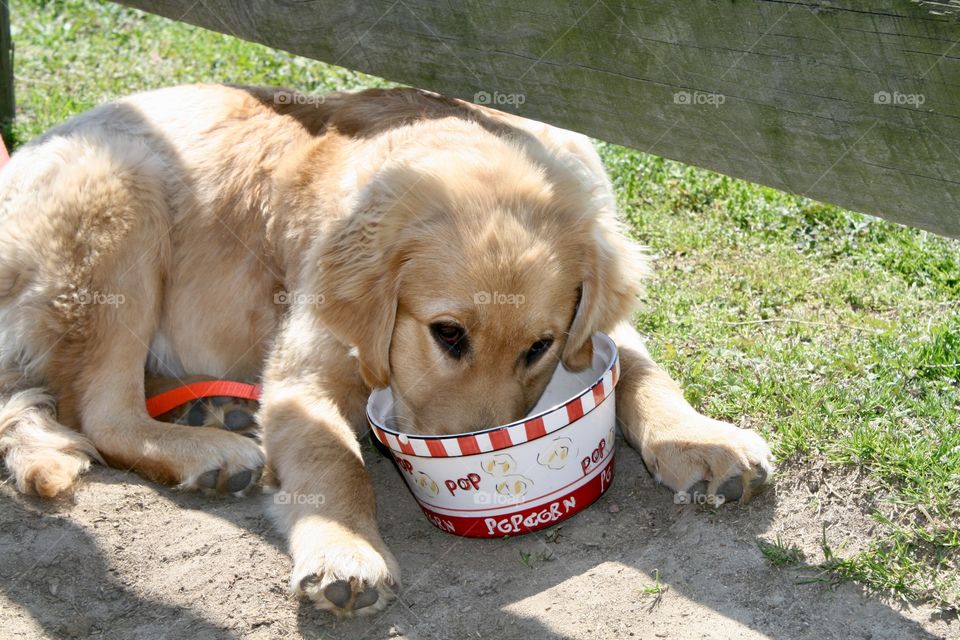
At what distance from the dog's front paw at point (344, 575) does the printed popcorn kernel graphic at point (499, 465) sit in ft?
1.55

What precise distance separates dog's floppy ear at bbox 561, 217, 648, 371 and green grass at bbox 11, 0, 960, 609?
55cm

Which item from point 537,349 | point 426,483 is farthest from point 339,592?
point 537,349

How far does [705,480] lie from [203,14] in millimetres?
2786

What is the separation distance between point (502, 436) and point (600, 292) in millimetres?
819

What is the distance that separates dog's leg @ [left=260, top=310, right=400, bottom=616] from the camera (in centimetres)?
329

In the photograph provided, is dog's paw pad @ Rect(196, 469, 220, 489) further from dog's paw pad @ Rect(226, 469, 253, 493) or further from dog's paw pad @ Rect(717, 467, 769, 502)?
dog's paw pad @ Rect(717, 467, 769, 502)

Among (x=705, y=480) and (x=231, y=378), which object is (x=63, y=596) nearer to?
(x=231, y=378)

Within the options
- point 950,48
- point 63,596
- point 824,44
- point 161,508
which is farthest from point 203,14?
point 950,48

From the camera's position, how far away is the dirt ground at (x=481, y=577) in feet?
10.2

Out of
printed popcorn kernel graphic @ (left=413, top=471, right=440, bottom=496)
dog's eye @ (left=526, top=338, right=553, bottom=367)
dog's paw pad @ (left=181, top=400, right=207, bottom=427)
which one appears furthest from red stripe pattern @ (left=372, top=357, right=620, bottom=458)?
dog's paw pad @ (left=181, top=400, right=207, bottom=427)

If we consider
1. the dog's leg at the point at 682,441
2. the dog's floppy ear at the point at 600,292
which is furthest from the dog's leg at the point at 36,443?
the dog's leg at the point at 682,441

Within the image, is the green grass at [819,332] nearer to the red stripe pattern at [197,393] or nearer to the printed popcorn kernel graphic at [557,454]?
the printed popcorn kernel graphic at [557,454]

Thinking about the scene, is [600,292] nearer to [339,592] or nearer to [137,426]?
[339,592]

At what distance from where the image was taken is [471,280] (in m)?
3.51
